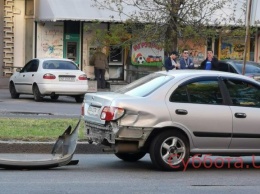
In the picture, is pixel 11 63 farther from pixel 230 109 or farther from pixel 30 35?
pixel 230 109

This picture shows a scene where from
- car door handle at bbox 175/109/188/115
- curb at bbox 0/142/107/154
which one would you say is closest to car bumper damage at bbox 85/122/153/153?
car door handle at bbox 175/109/188/115

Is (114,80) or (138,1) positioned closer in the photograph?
(138,1)

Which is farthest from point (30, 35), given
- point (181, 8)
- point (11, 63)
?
point (181, 8)

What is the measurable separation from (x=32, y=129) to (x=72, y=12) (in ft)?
54.6

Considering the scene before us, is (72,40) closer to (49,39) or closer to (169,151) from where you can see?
(49,39)

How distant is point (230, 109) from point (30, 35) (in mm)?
22289

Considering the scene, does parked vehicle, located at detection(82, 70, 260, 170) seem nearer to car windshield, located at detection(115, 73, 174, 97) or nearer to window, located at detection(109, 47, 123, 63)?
car windshield, located at detection(115, 73, 174, 97)

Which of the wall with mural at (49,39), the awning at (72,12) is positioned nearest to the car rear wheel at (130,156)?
the awning at (72,12)

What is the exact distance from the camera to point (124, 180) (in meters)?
9.76

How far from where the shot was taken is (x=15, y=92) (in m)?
25.4

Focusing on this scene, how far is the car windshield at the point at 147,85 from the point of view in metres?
10.8

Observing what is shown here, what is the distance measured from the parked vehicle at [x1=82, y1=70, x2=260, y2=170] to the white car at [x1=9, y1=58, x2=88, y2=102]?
12626 millimetres

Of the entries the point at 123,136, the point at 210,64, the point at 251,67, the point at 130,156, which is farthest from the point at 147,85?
the point at 251,67

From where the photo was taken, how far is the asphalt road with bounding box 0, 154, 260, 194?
29.4 feet
